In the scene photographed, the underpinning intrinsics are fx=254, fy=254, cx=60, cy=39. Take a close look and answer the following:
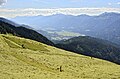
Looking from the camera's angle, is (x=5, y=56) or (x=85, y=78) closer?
(x=85, y=78)

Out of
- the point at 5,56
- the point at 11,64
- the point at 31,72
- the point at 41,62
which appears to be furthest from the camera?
the point at 41,62

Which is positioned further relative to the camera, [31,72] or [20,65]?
[20,65]

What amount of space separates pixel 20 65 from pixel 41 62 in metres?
15.6

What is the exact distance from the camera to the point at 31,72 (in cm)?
7494

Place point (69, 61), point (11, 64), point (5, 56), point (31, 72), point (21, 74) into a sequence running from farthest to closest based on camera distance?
point (69, 61)
point (5, 56)
point (11, 64)
point (31, 72)
point (21, 74)

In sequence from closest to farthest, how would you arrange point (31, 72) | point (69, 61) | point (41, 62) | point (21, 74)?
point (21, 74)
point (31, 72)
point (41, 62)
point (69, 61)

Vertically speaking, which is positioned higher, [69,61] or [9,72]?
[9,72]

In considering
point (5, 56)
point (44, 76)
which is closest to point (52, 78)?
point (44, 76)

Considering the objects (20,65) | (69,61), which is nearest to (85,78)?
(20,65)

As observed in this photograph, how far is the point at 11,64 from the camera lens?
8144cm

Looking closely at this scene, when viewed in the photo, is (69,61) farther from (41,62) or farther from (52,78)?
(52,78)

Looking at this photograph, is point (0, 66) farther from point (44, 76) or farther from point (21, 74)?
point (44, 76)

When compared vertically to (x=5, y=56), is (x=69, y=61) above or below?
below

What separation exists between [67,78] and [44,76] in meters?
6.81
